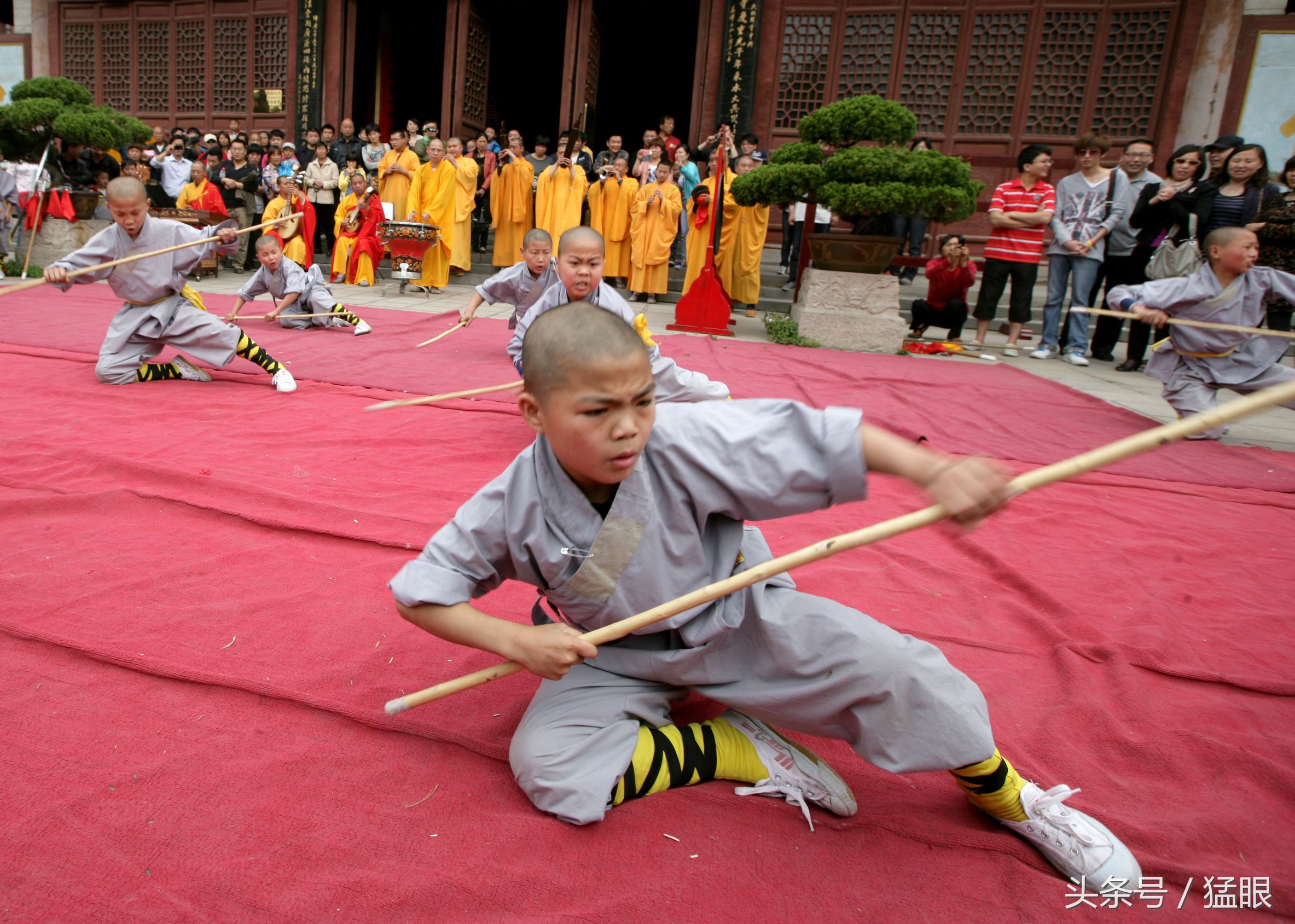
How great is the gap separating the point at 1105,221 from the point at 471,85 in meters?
8.33

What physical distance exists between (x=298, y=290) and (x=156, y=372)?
7.48 ft

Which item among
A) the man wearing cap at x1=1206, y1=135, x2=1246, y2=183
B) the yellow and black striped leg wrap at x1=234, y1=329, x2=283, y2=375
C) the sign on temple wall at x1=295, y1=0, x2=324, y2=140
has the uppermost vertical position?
the sign on temple wall at x1=295, y1=0, x2=324, y2=140

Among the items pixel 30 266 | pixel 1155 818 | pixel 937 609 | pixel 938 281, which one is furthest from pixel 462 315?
pixel 30 266

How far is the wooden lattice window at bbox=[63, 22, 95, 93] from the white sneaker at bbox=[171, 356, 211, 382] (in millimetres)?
11183

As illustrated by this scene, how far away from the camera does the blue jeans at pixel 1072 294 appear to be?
6625 mm

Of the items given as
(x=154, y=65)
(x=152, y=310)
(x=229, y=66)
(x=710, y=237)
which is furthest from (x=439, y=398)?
(x=154, y=65)

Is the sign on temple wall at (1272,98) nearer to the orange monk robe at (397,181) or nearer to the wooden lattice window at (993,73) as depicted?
the wooden lattice window at (993,73)

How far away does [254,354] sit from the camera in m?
4.39

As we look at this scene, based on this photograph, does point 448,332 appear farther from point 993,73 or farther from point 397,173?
point 993,73

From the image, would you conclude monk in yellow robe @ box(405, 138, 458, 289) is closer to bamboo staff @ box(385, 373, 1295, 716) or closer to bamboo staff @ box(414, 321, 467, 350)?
bamboo staff @ box(414, 321, 467, 350)

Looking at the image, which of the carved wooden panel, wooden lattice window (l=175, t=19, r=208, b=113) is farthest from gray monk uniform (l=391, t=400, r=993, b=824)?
the carved wooden panel

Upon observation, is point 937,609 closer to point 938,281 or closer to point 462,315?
point 462,315

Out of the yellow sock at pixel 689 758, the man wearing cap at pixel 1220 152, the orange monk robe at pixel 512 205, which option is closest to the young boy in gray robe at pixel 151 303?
the yellow sock at pixel 689 758

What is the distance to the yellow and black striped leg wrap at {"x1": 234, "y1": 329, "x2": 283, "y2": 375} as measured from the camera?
4367mm
